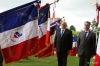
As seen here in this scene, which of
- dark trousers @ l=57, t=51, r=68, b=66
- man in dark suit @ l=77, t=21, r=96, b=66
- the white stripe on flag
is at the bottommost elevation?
dark trousers @ l=57, t=51, r=68, b=66

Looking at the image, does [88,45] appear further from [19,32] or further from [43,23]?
[43,23]

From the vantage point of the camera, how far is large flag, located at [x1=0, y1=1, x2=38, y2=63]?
7.97 m

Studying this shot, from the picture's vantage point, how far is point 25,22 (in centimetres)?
835

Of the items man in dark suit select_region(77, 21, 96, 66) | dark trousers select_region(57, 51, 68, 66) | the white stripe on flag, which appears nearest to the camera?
the white stripe on flag

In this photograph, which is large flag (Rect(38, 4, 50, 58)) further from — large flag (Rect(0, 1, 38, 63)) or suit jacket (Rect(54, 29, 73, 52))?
large flag (Rect(0, 1, 38, 63))

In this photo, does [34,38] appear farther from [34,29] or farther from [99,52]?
[99,52]

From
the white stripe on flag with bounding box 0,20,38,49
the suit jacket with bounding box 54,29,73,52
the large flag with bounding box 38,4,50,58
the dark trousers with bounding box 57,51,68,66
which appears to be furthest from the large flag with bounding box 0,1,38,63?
the large flag with bounding box 38,4,50,58

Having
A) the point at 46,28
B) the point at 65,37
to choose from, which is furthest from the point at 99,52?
the point at 46,28

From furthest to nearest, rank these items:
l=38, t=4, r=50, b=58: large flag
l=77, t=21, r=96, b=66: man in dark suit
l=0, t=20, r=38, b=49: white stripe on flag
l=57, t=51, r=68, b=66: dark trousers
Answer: l=38, t=4, r=50, b=58: large flag → l=57, t=51, r=68, b=66: dark trousers → l=77, t=21, r=96, b=66: man in dark suit → l=0, t=20, r=38, b=49: white stripe on flag

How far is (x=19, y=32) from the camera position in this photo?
823 cm

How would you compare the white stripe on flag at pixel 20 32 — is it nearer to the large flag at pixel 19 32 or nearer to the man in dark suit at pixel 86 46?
the large flag at pixel 19 32

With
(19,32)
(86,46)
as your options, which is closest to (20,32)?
(19,32)

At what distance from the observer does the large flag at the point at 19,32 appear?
26.2 feet

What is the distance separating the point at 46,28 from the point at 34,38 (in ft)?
11.8
